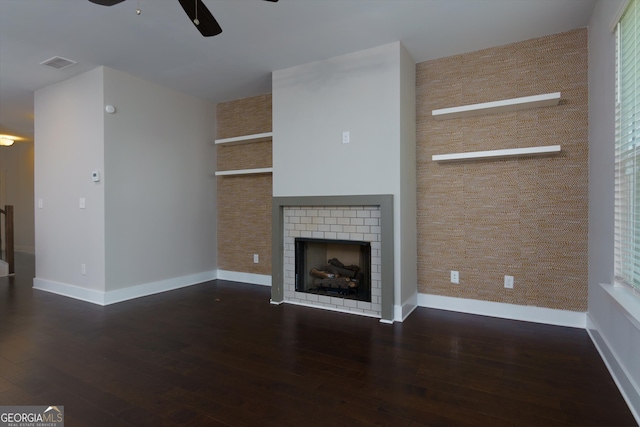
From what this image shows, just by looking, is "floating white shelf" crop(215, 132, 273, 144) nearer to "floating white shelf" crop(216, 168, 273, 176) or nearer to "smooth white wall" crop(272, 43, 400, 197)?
"floating white shelf" crop(216, 168, 273, 176)

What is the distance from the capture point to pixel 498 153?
119 inches

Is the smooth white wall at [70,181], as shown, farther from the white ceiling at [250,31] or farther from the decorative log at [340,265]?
the decorative log at [340,265]

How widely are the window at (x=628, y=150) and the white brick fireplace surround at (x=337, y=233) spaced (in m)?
1.59

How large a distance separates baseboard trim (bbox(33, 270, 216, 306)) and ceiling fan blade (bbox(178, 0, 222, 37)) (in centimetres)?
307

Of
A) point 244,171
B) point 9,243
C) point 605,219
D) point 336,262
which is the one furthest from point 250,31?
point 9,243

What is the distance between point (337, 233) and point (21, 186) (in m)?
8.48

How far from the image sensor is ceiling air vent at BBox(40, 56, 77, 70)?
3478 millimetres

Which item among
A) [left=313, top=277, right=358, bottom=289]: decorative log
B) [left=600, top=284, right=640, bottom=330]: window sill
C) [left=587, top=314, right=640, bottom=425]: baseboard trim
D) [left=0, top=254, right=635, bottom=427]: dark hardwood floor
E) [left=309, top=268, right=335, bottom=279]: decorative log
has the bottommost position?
[left=0, top=254, right=635, bottom=427]: dark hardwood floor

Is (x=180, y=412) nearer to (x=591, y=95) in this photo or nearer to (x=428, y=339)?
(x=428, y=339)

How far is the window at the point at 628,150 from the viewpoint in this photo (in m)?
Result: 1.86

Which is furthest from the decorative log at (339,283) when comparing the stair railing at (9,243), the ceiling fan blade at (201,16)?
the stair railing at (9,243)

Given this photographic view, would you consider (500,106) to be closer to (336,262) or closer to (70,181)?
(336,262)

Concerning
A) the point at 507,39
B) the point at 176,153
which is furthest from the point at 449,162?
the point at 176,153

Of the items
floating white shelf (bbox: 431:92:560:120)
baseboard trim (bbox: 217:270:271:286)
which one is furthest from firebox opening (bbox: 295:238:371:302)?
floating white shelf (bbox: 431:92:560:120)
